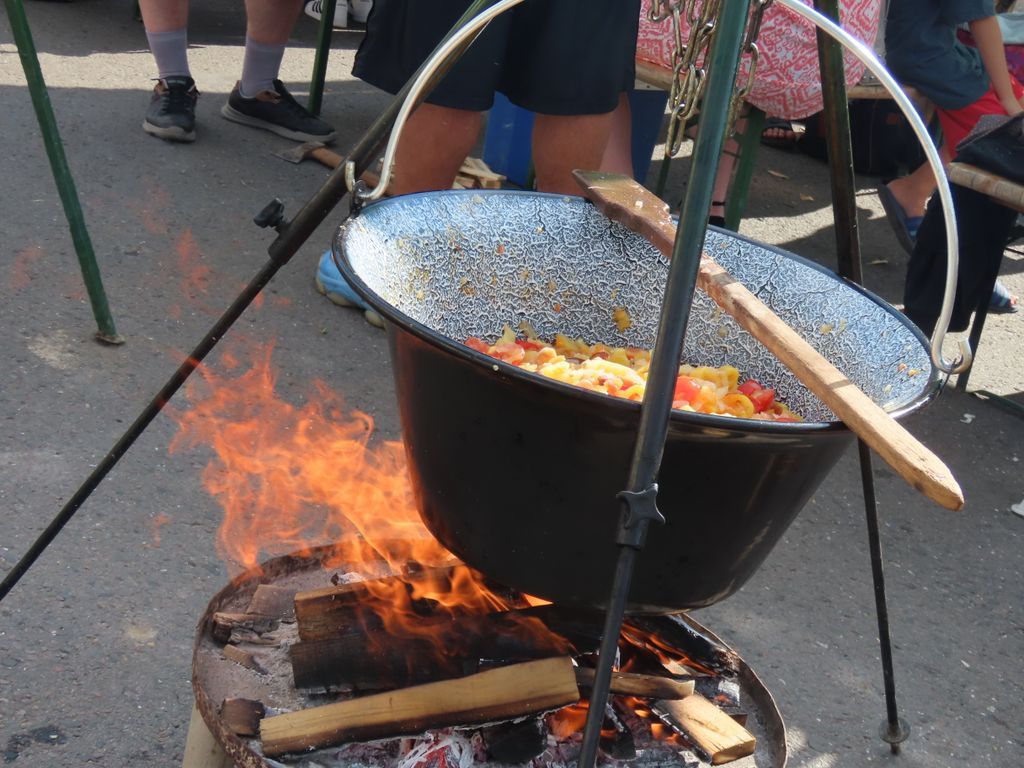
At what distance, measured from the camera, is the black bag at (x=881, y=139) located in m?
5.69

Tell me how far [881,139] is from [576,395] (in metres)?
5.17

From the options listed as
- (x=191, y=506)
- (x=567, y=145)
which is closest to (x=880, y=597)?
(x=191, y=506)

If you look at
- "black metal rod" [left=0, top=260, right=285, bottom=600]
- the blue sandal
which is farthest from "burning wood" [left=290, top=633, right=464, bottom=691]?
the blue sandal

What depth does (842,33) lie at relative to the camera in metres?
1.39

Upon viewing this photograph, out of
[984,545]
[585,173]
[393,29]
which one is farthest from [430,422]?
[984,545]

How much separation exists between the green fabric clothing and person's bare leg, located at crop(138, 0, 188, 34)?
2938 mm

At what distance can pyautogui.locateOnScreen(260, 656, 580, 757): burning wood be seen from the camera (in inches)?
60.9

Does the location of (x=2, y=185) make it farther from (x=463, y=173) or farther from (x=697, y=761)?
(x=697, y=761)

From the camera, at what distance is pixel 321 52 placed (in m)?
4.97

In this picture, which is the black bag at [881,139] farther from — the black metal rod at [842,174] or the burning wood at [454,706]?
the burning wood at [454,706]

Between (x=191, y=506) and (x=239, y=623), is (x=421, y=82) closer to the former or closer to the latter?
(x=239, y=623)

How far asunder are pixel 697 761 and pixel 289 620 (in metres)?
0.67

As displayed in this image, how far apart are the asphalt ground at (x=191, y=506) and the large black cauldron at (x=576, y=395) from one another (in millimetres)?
905

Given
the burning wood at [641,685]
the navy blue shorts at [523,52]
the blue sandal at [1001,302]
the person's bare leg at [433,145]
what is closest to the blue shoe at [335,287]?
the person's bare leg at [433,145]
